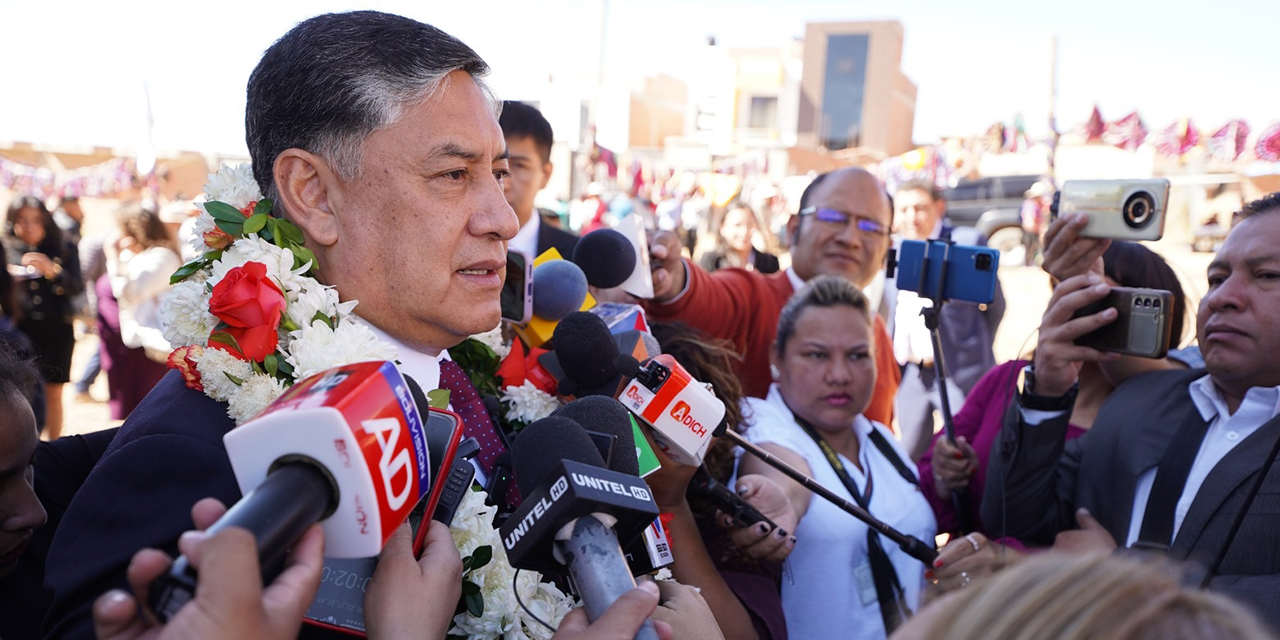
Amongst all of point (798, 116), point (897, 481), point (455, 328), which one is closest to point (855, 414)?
point (897, 481)

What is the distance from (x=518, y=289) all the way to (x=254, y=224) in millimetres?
820

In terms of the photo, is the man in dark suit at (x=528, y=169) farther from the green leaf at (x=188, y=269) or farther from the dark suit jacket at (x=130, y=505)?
the dark suit jacket at (x=130, y=505)

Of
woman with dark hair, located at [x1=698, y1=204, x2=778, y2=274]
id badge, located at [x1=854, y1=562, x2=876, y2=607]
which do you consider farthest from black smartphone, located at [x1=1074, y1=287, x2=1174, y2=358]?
woman with dark hair, located at [x1=698, y1=204, x2=778, y2=274]

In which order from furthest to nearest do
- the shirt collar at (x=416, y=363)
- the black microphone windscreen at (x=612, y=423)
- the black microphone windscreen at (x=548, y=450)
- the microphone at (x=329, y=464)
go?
the shirt collar at (x=416, y=363) < the black microphone windscreen at (x=612, y=423) < the black microphone windscreen at (x=548, y=450) < the microphone at (x=329, y=464)

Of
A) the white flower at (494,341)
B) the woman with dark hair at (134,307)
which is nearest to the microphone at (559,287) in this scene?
the white flower at (494,341)

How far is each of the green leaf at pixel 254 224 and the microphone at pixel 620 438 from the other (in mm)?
774

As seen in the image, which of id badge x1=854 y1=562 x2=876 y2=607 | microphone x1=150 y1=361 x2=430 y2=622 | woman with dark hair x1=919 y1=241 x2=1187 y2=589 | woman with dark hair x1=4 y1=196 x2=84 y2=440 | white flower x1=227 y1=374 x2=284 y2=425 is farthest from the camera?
woman with dark hair x1=4 y1=196 x2=84 y2=440

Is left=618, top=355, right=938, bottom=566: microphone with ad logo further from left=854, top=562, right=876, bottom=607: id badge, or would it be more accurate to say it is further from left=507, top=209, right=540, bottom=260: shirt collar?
left=507, top=209, right=540, bottom=260: shirt collar

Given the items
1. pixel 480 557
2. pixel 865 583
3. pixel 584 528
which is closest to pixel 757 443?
pixel 865 583

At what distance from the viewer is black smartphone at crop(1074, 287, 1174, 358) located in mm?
2686

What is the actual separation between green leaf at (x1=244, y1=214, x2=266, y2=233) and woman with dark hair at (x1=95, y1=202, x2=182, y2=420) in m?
4.64

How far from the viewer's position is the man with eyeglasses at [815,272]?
4.22 m

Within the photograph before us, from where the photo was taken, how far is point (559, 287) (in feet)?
8.57

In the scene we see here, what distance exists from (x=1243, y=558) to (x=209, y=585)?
2.46 metres
